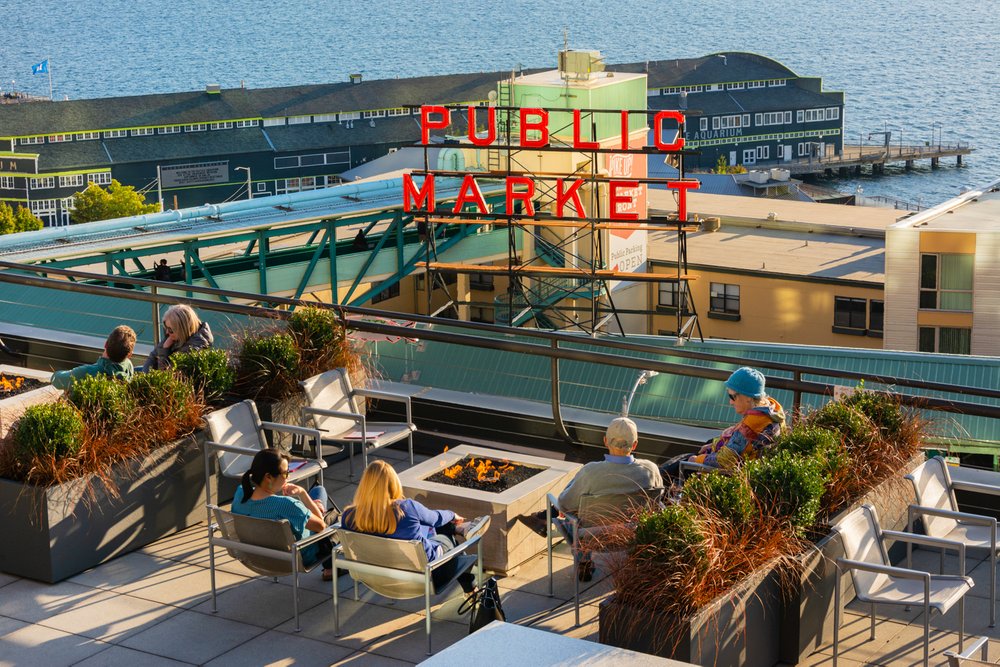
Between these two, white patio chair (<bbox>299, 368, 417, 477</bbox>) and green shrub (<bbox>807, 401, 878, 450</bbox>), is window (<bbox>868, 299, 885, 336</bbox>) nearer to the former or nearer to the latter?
white patio chair (<bbox>299, 368, 417, 477</bbox>)

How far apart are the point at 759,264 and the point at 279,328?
58.3 meters

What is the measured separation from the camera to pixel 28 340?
45.4 ft

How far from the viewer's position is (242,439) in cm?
969

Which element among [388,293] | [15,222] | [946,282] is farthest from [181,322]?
[15,222]

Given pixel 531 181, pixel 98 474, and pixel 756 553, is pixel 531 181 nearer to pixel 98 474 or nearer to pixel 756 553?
pixel 98 474

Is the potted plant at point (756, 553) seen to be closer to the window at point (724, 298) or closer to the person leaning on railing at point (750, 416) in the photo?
the person leaning on railing at point (750, 416)

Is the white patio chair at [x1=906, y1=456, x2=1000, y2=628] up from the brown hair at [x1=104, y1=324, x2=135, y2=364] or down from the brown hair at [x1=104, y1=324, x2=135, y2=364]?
down

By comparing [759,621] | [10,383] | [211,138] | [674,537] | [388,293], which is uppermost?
[674,537]

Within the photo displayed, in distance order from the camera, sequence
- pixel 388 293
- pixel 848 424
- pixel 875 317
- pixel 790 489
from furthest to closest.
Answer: pixel 388 293 → pixel 875 317 → pixel 848 424 → pixel 790 489

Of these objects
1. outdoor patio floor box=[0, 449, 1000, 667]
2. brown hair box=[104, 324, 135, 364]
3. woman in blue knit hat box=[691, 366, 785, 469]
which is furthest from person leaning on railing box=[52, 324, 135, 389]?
woman in blue knit hat box=[691, 366, 785, 469]

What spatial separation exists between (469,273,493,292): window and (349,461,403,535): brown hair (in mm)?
67183

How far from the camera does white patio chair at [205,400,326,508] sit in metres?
9.19

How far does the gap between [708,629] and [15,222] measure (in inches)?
4777

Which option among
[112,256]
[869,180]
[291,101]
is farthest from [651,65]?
[112,256]
